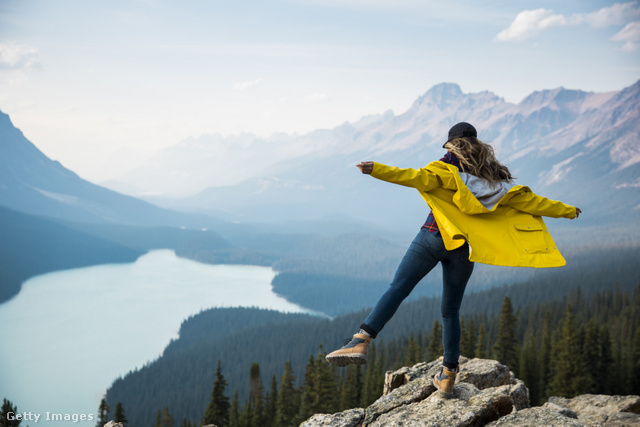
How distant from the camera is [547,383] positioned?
43281mm

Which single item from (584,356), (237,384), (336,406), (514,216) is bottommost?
(237,384)

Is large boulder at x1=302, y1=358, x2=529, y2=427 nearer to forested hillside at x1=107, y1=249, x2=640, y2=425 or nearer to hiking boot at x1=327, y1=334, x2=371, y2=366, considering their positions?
hiking boot at x1=327, y1=334, x2=371, y2=366

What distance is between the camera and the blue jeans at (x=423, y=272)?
6621mm

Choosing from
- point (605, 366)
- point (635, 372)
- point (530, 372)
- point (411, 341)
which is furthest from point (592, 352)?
point (411, 341)

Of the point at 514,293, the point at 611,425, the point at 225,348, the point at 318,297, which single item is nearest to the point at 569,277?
the point at 514,293

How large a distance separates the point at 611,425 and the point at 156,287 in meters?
184

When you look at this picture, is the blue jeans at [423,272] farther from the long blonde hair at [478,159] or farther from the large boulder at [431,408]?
the large boulder at [431,408]

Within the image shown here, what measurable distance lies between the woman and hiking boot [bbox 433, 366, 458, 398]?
4.53 ft

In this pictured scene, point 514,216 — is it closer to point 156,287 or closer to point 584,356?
point 584,356

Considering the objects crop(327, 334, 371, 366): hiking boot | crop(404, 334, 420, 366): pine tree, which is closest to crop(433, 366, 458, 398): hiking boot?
crop(327, 334, 371, 366): hiking boot

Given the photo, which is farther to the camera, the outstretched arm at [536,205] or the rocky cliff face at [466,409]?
the rocky cliff face at [466,409]

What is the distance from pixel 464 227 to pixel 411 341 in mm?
40254

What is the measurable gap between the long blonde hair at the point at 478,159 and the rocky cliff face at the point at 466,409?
3.52m

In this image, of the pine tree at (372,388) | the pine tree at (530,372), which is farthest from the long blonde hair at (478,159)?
the pine tree at (530,372)
